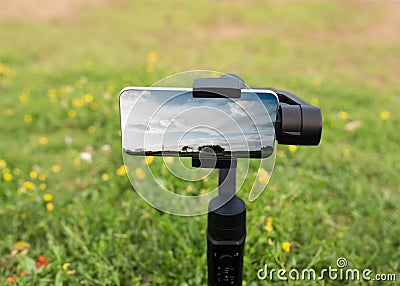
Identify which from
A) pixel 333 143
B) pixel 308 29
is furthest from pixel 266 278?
pixel 308 29

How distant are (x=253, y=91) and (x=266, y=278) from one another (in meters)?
1.18

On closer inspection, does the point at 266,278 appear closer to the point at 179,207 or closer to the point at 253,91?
the point at 179,207

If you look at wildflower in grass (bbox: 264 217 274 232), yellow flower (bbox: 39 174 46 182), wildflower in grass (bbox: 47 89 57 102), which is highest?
wildflower in grass (bbox: 47 89 57 102)

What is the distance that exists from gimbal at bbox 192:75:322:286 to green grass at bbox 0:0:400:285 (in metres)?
0.52

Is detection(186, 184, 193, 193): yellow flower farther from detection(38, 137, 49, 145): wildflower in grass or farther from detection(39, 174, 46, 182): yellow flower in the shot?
detection(38, 137, 49, 145): wildflower in grass

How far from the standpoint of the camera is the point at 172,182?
2686mm

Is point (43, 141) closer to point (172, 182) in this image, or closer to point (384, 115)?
point (172, 182)

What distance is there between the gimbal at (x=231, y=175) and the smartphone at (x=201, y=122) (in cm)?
3

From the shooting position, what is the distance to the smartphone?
1251 millimetres

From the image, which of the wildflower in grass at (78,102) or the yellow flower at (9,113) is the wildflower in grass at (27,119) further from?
the wildflower in grass at (78,102)

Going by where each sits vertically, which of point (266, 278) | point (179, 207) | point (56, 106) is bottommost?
point (266, 278)

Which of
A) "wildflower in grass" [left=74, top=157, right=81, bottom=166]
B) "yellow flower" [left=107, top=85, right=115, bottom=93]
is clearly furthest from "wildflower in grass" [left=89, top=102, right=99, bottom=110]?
"wildflower in grass" [left=74, top=157, right=81, bottom=166]

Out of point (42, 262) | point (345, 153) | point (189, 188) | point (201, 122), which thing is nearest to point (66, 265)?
point (42, 262)

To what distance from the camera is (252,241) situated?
2205mm
